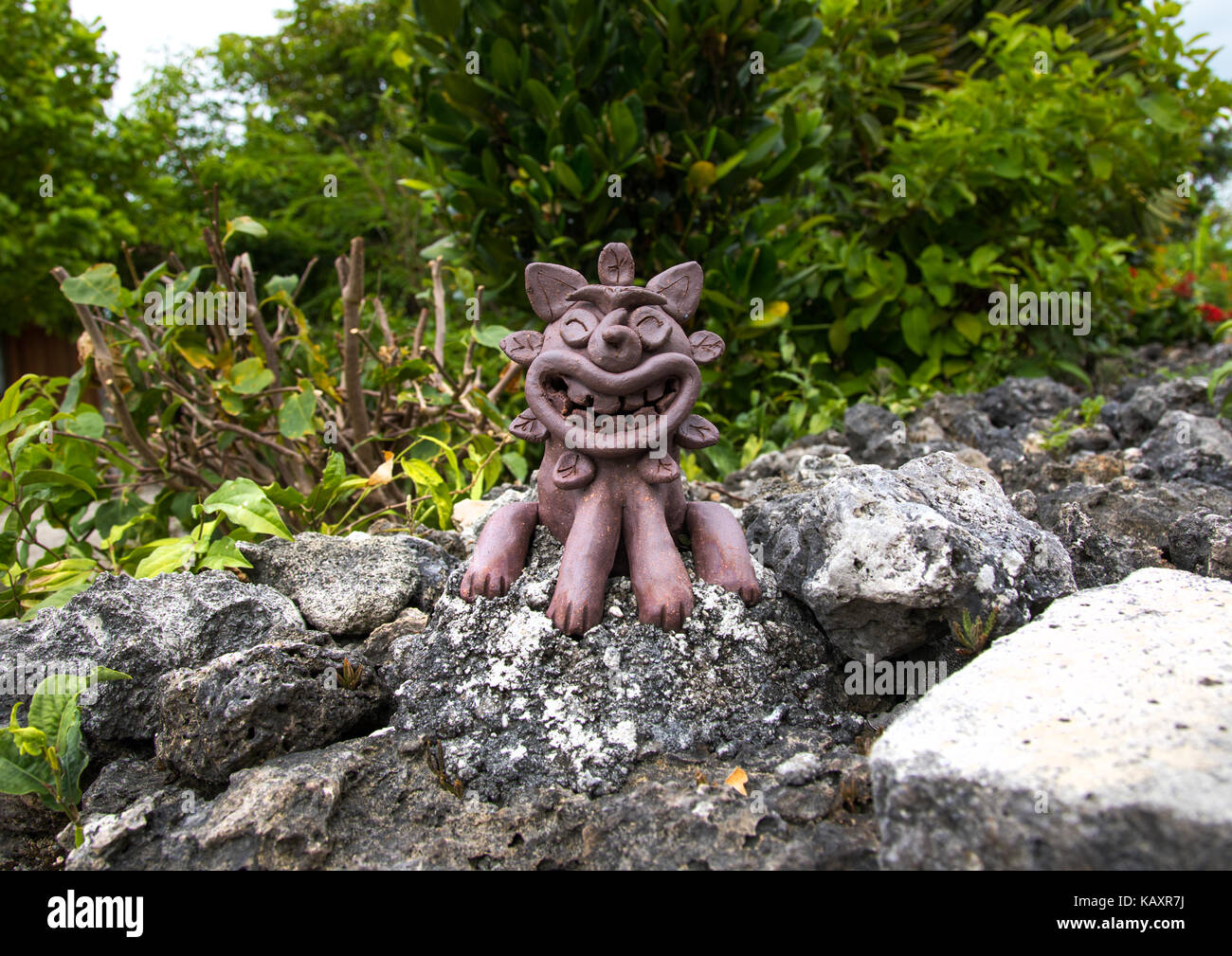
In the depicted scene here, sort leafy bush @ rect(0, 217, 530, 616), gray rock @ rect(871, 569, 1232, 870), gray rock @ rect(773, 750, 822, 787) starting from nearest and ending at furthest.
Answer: gray rock @ rect(871, 569, 1232, 870), gray rock @ rect(773, 750, 822, 787), leafy bush @ rect(0, 217, 530, 616)

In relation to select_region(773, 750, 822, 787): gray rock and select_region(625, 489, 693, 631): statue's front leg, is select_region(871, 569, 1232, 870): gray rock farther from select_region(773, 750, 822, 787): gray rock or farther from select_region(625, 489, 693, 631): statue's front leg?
select_region(625, 489, 693, 631): statue's front leg

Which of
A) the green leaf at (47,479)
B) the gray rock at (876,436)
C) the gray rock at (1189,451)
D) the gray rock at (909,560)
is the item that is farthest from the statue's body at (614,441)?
the gray rock at (1189,451)

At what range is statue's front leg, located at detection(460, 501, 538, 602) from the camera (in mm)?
1735

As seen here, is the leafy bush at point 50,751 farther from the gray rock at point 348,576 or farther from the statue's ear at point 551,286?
the statue's ear at point 551,286

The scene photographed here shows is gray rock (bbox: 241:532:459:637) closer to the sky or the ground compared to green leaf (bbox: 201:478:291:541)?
closer to the ground

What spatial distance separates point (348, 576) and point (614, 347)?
0.93 m

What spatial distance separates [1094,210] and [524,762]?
4.65 metres

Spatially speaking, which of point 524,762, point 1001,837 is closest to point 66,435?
point 524,762

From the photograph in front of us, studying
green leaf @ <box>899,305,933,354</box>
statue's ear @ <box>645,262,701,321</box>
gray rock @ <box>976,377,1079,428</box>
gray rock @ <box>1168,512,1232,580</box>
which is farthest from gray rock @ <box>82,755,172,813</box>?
green leaf @ <box>899,305,933,354</box>

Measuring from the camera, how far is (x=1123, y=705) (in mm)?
1116

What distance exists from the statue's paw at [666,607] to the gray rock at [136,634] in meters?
0.80

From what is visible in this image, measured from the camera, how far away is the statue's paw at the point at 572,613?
63.7 inches

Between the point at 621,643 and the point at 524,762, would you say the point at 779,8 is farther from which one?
the point at 524,762

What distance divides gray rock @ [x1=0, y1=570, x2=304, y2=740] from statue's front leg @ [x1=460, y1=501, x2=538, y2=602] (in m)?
0.43
